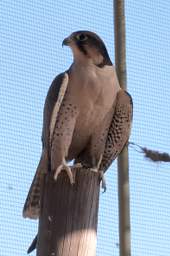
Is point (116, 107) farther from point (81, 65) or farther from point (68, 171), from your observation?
point (68, 171)

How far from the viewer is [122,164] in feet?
12.0

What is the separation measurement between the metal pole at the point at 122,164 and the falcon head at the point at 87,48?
0.17m

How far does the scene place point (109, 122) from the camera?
4.08 metres

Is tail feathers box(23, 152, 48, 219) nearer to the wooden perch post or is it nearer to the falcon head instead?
the falcon head

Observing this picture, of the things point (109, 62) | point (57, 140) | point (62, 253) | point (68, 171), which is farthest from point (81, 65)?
point (62, 253)

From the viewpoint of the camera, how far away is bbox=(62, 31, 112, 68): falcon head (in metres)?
4.06

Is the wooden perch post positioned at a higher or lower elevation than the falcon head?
lower

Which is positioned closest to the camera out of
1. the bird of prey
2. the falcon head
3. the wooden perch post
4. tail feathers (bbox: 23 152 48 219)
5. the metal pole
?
the wooden perch post

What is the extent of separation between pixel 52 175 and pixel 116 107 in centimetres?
147

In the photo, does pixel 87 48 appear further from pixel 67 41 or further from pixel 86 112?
pixel 86 112

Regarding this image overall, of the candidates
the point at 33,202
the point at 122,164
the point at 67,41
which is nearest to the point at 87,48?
the point at 67,41

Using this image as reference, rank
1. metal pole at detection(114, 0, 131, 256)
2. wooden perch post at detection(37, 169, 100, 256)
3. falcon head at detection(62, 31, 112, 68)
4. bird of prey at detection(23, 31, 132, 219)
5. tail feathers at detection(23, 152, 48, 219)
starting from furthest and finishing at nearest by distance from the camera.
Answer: falcon head at detection(62, 31, 112, 68)
bird of prey at detection(23, 31, 132, 219)
tail feathers at detection(23, 152, 48, 219)
metal pole at detection(114, 0, 131, 256)
wooden perch post at detection(37, 169, 100, 256)

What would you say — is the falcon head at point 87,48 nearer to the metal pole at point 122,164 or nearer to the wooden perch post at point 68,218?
the metal pole at point 122,164

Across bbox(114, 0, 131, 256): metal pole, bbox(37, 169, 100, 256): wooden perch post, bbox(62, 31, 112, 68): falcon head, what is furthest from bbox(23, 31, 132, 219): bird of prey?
bbox(37, 169, 100, 256): wooden perch post
